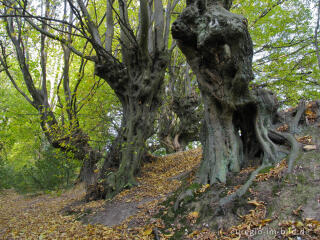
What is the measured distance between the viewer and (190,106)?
14.2 metres

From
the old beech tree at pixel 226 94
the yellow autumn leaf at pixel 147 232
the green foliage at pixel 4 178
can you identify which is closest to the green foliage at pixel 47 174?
the green foliage at pixel 4 178

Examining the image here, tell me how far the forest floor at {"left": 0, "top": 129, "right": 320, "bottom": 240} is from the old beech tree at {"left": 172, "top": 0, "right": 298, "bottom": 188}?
16.9 inches

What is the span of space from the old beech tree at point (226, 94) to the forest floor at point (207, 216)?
0.43 meters

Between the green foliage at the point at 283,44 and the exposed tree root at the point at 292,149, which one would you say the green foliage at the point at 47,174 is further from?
the green foliage at the point at 283,44

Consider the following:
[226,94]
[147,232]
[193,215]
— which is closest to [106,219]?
[147,232]

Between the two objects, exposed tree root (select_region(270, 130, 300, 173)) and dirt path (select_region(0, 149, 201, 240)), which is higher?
exposed tree root (select_region(270, 130, 300, 173))

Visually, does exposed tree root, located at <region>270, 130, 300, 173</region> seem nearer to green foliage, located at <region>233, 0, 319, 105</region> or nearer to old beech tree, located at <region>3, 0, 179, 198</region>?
old beech tree, located at <region>3, 0, 179, 198</region>

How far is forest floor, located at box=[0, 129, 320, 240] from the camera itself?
8.77 ft

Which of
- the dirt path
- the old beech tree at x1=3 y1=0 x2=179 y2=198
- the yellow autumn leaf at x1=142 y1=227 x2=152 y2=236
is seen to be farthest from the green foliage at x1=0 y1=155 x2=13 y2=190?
the yellow autumn leaf at x1=142 y1=227 x2=152 y2=236

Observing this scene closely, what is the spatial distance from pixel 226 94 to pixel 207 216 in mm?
2473

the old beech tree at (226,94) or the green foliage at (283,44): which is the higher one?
the green foliage at (283,44)

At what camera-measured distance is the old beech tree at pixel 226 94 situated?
4.11 meters

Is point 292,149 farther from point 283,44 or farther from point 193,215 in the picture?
point 283,44

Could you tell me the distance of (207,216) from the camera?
3404mm
